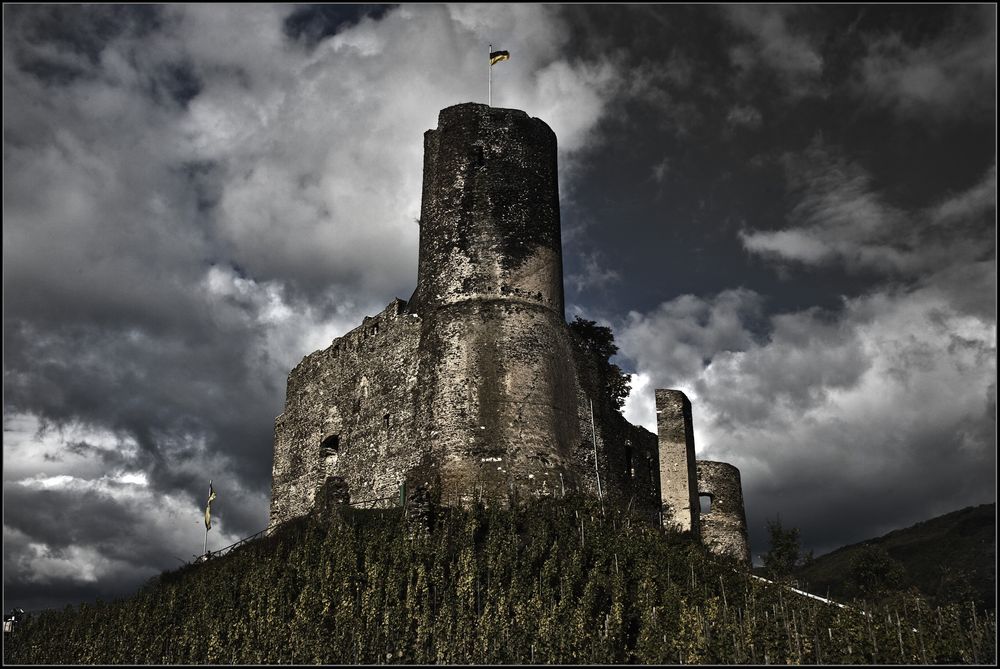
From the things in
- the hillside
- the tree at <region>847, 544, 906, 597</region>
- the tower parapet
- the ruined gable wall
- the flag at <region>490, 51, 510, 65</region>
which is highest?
the flag at <region>490, 51, 510, 65</region>

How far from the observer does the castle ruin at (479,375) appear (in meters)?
21.2

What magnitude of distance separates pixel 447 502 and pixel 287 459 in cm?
889

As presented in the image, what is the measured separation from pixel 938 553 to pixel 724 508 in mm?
32824

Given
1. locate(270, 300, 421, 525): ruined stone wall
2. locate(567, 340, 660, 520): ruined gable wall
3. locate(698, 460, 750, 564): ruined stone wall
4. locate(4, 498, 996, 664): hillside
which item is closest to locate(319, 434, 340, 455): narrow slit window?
locate(270, 300, 421, 525): ruined stone wall

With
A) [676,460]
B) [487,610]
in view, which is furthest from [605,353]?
[487,610]

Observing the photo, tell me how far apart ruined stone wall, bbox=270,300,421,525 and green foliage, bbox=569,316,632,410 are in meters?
4.55

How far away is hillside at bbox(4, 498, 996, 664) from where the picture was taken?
1477 centimetres

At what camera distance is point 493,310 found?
2250 centimetres

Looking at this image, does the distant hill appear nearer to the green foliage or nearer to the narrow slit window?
the green foliage

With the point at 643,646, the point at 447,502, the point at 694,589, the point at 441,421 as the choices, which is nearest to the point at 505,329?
the point at 441,421

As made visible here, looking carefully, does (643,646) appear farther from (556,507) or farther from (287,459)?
(287,459)

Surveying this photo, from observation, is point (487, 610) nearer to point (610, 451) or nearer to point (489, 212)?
point (610, 451)

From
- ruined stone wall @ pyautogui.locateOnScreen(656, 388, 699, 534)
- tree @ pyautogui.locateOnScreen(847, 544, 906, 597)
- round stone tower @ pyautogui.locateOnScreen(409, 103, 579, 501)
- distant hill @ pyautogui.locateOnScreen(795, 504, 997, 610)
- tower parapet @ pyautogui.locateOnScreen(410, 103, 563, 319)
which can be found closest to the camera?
round stone tower @ pyautogui.locateOnScreen(409, 103, 579, 501)

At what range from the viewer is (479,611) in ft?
52.9
